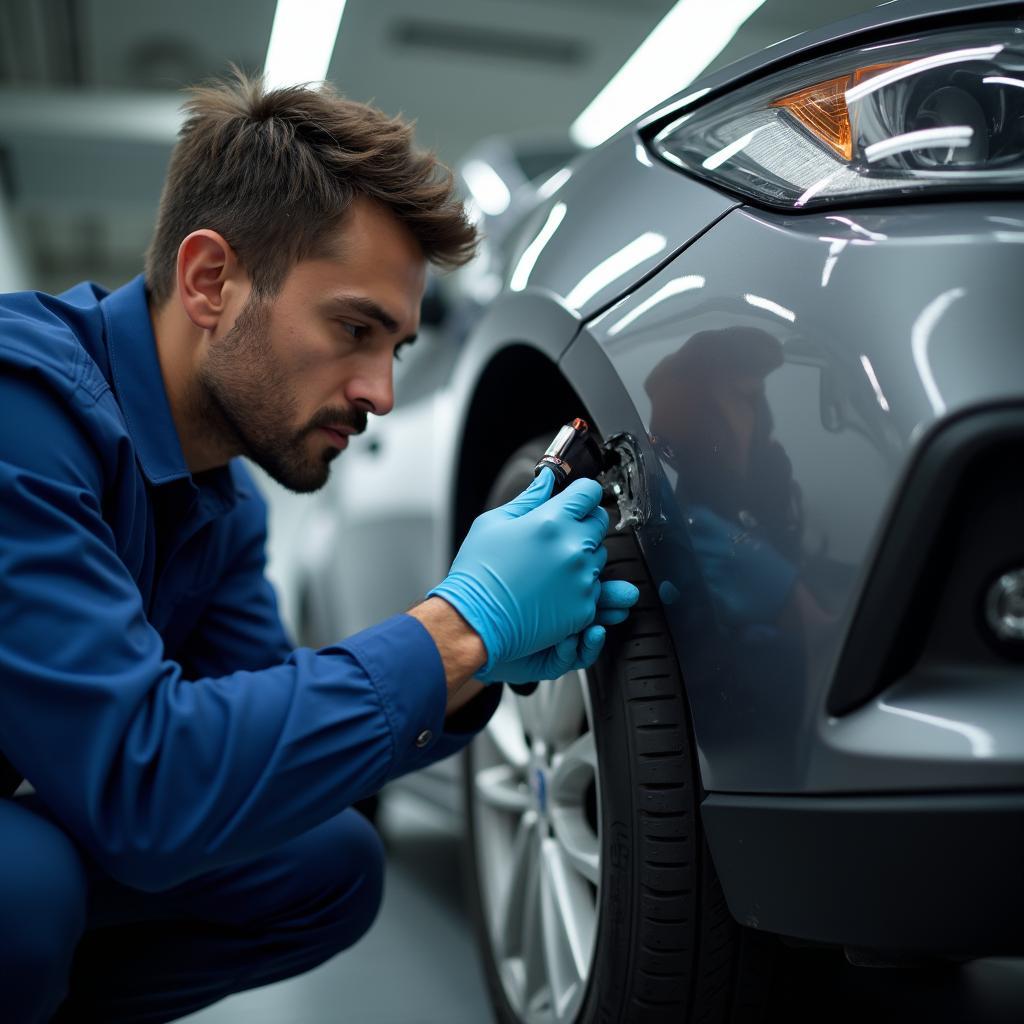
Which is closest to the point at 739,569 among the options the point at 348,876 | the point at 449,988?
the point at 348,876

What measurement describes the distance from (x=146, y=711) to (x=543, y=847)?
535 millimetres

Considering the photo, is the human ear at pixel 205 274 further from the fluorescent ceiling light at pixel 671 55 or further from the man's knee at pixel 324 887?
the fluorescent ceiling light at pixel 671 55

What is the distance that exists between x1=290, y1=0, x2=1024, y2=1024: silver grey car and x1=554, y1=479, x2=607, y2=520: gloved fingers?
0.08ft

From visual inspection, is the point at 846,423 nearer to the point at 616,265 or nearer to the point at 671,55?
the point at 616,265

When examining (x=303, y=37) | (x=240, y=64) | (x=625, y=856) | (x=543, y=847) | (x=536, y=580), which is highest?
(x=303, y=37)

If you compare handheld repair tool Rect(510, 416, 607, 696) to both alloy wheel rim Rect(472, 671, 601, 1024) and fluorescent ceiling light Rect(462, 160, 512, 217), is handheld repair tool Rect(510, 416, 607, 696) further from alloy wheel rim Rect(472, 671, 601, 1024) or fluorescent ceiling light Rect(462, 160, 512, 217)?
fluorescent ceiling light Rect(462, 160, 512, 217)

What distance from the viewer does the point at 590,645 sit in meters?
0.97

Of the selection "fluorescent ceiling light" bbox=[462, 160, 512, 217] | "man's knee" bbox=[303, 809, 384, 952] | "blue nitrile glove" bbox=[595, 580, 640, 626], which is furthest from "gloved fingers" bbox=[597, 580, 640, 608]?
"fluorescent ceiling light" bbox=[462, 160, 512, 217]

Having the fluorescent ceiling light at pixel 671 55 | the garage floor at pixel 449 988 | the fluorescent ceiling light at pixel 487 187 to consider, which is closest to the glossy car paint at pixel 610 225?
the garage floor at pixel 449 988

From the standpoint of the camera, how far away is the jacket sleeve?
2.64ft

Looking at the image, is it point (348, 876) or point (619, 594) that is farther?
point (348, 876)

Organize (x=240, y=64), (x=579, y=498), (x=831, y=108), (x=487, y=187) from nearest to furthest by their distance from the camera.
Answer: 1. (x=831, y=108)
2. (x=579, y=498)
3. (x=487, y=187)
4. (x=240, y=64)

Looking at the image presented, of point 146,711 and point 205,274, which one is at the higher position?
point 205,274

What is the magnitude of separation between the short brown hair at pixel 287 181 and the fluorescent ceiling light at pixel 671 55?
438 cm
